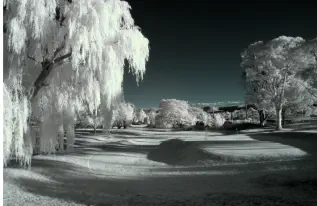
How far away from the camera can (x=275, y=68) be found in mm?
28984

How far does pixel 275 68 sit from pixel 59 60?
979 inches

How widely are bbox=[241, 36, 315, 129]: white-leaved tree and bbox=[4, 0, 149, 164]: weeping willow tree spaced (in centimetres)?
2232

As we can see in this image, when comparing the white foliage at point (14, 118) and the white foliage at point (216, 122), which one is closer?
the white foliage at point (14, 118)

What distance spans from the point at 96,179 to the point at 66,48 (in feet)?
15.8

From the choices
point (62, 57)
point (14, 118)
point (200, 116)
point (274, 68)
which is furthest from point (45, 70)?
point (200, 116)

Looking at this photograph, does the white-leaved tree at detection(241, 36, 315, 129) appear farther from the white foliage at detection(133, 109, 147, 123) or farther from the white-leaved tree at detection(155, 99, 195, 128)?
the white foliage at detection(133, 109, 147, 123)

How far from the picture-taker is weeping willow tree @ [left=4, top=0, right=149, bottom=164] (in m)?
7.39

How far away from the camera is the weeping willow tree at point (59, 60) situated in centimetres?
739

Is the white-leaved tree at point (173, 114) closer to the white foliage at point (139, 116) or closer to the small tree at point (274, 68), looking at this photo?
the small tree at point (274, 68)

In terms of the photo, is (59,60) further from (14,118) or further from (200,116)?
(200,116)

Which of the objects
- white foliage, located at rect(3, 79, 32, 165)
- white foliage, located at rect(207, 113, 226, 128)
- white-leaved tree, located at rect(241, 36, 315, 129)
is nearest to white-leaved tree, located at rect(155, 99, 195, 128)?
white foliage, located at rect(207, 113, 226, 128)

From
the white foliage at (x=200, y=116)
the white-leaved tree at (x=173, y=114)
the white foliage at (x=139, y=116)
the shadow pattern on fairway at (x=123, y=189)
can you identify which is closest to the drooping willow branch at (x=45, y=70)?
the shadow pattern on fairway at (x=123, y=189)

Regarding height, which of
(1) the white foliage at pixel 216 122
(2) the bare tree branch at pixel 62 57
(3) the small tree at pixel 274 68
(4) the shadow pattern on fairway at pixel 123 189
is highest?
(3) the small tree at pixel 274 68

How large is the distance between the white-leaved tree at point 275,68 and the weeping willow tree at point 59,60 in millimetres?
22316
